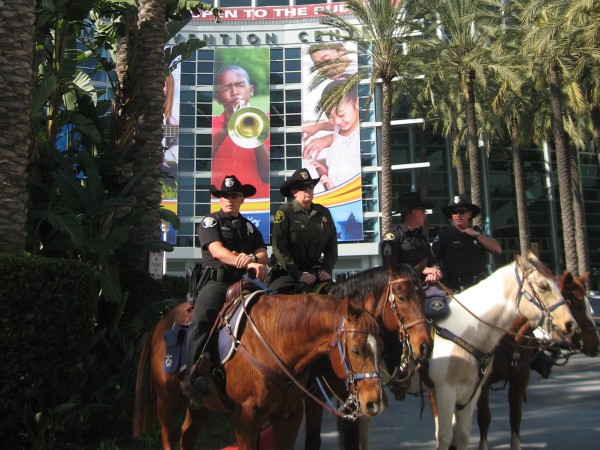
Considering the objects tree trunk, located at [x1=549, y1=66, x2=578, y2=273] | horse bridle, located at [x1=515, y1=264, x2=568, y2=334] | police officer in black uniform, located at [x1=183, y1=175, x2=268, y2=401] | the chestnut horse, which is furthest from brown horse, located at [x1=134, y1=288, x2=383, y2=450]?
tree trunk, located at [x1=549, y1=66, x2=578, y2=273]

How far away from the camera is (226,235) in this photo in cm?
544

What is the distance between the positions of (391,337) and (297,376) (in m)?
1.34

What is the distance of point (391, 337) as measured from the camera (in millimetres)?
5387

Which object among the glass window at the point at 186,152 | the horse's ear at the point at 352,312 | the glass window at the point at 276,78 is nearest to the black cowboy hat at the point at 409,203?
the horse's ear at the point at 352,312

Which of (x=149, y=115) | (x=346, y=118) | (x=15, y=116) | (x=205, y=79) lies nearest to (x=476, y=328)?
(x=15, y=116)

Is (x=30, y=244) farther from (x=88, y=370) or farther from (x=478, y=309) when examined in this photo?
(x=478, y=309)

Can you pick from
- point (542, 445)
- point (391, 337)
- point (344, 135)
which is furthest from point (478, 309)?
point (344, 135)

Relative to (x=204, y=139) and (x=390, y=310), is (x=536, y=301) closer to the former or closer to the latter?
(x=390, y=310)

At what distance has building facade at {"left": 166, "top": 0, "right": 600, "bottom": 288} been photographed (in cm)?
4419

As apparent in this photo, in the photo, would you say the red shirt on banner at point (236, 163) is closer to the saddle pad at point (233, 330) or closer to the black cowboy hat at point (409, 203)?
the black cowboy hat at point (409, 203)

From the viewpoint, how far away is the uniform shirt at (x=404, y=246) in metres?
6.49

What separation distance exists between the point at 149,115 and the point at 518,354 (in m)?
7.29

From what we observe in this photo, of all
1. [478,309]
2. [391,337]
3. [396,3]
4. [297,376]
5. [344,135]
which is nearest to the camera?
[297,376]

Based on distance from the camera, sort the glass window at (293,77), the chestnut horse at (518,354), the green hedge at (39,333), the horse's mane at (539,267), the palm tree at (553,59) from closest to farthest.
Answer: the green hedge at (39,333), the horse's mane at (539,267), the chestnut horse at (518,354), the palm tree at (553,59), the glass window at (293,77)
